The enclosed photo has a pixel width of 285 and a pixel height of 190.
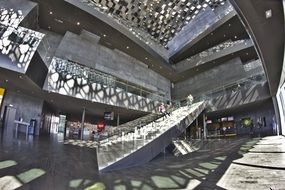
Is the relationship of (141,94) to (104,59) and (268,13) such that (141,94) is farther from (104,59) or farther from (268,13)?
(268,13)

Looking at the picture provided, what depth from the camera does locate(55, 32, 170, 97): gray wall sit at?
63.7ft

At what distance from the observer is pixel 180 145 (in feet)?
41.8

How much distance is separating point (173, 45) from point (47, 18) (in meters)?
17.8

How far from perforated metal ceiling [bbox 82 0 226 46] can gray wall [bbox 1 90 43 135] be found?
11.1m

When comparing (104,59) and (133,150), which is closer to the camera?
(133,150)

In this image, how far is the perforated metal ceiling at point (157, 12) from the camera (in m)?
22.2

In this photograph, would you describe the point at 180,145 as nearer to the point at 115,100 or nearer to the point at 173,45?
the point at 115,100

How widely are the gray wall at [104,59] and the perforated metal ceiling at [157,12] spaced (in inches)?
142

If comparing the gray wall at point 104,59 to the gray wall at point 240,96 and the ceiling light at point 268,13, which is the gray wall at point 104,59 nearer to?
the gray wall at point 240,96

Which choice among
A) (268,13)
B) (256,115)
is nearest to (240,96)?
(256,115)

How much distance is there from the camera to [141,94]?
21.8m

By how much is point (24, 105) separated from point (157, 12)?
17558mm

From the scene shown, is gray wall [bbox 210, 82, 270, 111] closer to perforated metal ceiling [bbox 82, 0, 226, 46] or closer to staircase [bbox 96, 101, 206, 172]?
staircase [bbox 96, 101, 206, 172]

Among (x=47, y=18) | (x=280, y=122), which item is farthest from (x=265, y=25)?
(x=47, y=18)
